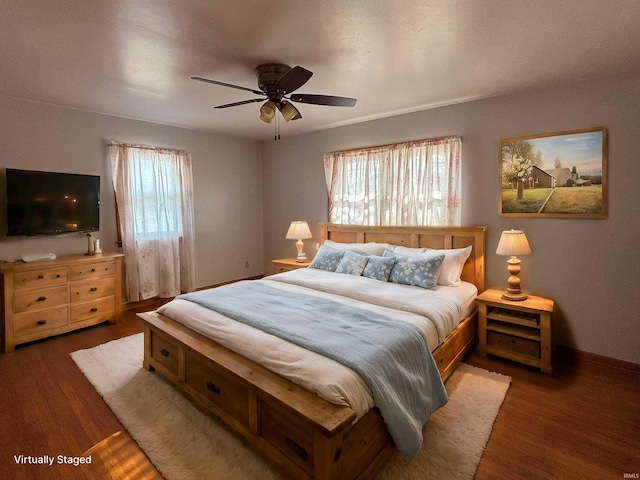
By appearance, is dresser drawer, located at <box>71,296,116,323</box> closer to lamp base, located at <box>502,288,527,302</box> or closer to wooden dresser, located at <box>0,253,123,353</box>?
wooden dresser, located at <box>0,253,123,353</box>

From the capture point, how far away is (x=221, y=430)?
6.79ft

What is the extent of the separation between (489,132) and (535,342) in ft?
6.90

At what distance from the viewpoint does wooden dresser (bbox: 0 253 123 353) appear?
10.3 feet

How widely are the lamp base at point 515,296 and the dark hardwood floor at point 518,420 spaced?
58 centimetres

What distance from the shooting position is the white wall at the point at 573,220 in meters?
2.74

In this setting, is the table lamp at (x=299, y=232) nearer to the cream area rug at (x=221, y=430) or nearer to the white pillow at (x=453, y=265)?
the white pillow at (x=453, y=265)

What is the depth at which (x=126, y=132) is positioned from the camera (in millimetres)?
4230

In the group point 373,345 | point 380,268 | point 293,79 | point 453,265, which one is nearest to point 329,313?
point 373,345

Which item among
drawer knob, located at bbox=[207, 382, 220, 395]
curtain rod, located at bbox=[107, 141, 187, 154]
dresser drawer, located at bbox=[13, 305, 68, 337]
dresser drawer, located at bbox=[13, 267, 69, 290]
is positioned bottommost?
drawer knob, located at bbox=[207, 382, 220, 395]

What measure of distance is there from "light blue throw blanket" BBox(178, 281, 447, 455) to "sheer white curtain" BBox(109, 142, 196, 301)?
85.0 inches

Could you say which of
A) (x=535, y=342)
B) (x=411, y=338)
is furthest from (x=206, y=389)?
(x=535, y=342)

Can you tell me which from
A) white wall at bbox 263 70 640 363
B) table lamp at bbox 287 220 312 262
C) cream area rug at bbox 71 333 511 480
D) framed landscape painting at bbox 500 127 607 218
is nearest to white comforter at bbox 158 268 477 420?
cream area rug at bbox 71 333 511 480

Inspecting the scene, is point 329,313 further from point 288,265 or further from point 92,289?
point 92,289

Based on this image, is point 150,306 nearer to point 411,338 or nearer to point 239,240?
point 239,240
